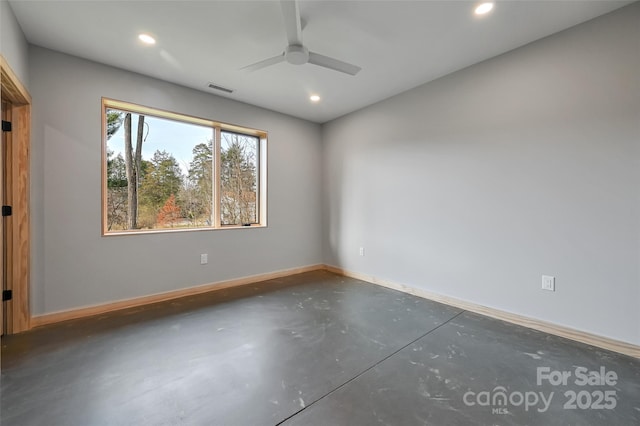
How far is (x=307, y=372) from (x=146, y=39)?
10.3 ft

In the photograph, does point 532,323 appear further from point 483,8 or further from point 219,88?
point 219,88

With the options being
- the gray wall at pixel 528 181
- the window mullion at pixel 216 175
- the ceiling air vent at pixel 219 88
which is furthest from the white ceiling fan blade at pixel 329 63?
the window mullion at pixel 216 175

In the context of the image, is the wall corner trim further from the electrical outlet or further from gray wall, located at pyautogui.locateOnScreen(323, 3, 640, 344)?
the electrical outlet

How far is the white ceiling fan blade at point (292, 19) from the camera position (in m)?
1.68

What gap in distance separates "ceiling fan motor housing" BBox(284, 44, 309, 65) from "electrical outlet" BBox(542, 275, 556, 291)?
9.60 ft

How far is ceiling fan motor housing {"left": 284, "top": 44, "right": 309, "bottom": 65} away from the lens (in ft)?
6.86

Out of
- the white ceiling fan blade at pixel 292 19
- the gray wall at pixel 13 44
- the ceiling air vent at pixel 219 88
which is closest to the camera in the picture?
the white ceiling fan blade at pixel 292 19

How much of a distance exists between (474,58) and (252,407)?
3620 mm

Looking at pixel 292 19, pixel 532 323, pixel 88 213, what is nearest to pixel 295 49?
pixel 292 19

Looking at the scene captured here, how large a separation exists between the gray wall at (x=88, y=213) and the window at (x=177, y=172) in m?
0.14

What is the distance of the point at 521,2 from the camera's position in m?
1.98

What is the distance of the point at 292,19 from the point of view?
1.79 metres

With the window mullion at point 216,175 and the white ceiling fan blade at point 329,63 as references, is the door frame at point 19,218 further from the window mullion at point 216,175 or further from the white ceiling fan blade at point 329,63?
the white ceiling fan blade at point 329,63

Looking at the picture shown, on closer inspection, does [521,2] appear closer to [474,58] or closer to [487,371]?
[474,58]
